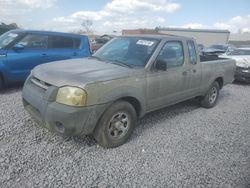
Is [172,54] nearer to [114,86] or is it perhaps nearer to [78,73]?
[114,86]

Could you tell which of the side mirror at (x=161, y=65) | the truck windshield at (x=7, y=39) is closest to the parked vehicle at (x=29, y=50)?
the truck windshield at (x=7, y=39)

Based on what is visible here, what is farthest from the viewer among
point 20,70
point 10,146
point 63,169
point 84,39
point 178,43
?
point 84,39

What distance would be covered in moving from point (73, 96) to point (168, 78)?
198cm

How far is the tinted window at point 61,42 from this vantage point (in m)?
7.09

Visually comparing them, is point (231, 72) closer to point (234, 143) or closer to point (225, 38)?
point (234, 143)

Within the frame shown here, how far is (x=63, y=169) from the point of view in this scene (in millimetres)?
3117

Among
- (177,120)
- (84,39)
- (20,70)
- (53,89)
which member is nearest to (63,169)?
(53,89)

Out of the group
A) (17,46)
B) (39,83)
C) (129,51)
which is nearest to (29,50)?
(17,46)

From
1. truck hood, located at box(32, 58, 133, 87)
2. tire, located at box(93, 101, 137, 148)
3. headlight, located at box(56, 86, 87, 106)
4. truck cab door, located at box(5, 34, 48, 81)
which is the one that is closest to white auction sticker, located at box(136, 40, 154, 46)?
truck hood, located at box(32, 58, 133, 87)

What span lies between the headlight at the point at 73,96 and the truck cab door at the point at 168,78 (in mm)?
1311

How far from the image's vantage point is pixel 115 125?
12.2 ft

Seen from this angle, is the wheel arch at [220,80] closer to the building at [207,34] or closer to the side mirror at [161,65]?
the side mirror at [161,65]

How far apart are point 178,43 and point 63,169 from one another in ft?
10.6

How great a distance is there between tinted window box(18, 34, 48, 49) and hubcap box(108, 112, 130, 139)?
4148mm
